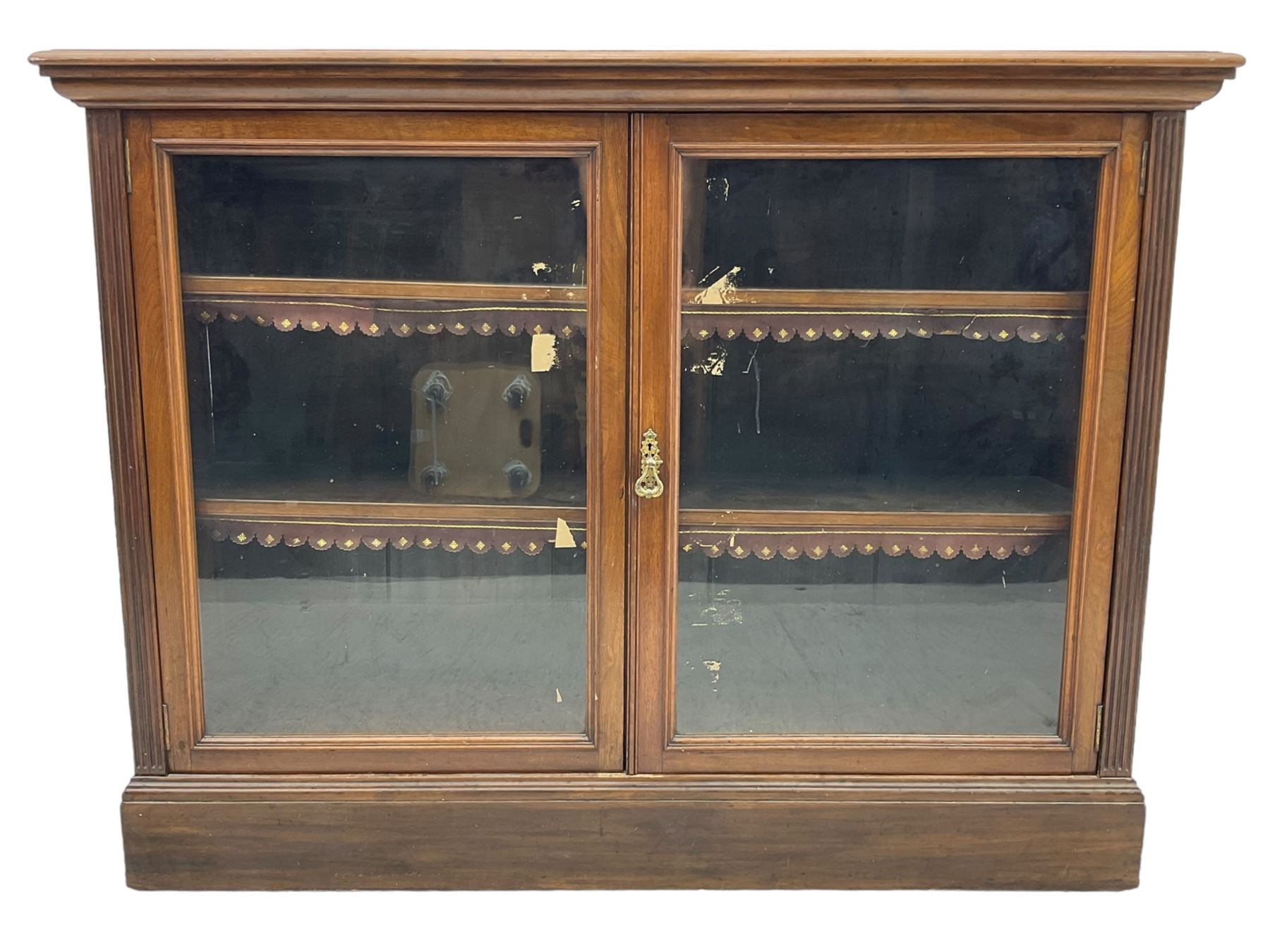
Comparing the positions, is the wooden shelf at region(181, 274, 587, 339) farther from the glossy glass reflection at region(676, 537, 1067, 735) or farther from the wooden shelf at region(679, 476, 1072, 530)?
the glossy glass reflection at region(676, 537, 1067, 735)

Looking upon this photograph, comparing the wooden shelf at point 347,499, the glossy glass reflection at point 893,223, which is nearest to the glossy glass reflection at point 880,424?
the glossy glass reflection at point 893,223

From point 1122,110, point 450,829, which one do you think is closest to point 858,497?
point 1122,110

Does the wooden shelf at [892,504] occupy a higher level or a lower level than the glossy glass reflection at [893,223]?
lower

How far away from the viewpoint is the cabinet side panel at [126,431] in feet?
6.64

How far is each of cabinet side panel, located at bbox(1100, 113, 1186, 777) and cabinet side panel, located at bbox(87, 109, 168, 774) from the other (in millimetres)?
1700

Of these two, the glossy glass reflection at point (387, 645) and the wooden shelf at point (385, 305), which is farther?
the glossy glass reflection at point (387, 645)

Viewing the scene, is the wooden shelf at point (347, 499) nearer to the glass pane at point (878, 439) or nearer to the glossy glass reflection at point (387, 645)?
the glossy glass reflection at point (387, 645)

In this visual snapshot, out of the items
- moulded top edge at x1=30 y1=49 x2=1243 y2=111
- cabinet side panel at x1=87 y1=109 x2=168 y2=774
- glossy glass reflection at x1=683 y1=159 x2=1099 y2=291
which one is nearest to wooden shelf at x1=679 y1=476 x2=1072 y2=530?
glossy glass reflection at x1=683 y1=159 x2=1099 y2=291

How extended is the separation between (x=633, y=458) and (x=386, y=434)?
45cm

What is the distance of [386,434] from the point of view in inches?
86.4

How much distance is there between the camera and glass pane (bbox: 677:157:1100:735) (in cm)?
209

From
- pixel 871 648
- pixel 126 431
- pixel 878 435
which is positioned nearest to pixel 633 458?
pixel 878 435

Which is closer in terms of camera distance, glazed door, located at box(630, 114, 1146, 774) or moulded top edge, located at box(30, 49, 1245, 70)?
moulded top edge, located at box(30, 49, 1245, 70)

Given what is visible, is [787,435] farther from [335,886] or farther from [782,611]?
[335,886]
